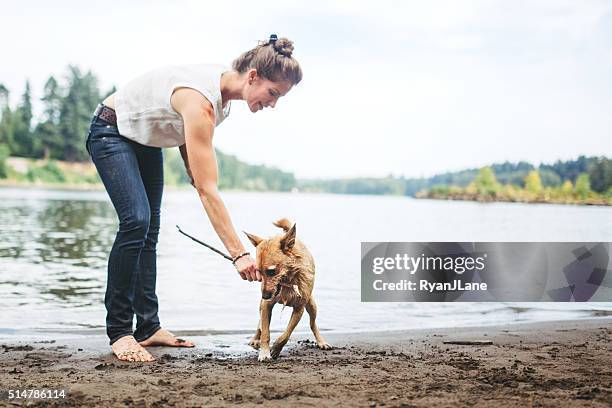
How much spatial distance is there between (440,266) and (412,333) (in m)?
3.54

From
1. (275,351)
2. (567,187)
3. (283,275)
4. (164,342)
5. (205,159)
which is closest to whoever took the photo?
(205,159)

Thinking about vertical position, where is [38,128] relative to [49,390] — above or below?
above

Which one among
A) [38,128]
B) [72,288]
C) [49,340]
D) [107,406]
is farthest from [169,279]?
[38,128]

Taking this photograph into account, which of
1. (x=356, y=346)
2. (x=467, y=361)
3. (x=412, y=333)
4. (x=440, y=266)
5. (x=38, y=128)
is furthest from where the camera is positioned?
(x=38, y=128)

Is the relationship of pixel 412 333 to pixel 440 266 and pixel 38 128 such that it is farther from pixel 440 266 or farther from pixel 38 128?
pixel 38 128

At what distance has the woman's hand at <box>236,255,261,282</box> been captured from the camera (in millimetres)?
3797

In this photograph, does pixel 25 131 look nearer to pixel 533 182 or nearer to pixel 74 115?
pixel 74 115

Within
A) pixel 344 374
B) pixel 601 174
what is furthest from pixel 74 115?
pixel 344 374

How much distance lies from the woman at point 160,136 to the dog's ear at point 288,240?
225 millimetres

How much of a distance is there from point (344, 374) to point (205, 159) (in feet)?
4.68

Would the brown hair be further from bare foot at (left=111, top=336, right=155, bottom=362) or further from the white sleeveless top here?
bare foot at (left=111, top=336, right=155, bottom=362)

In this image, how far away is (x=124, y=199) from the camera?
4109 millimetres

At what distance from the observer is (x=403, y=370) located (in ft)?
12.8

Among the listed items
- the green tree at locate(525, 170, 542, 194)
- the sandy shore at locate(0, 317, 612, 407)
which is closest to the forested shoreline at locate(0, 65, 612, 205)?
the green tree at locate(525, 170, 542, 194)
